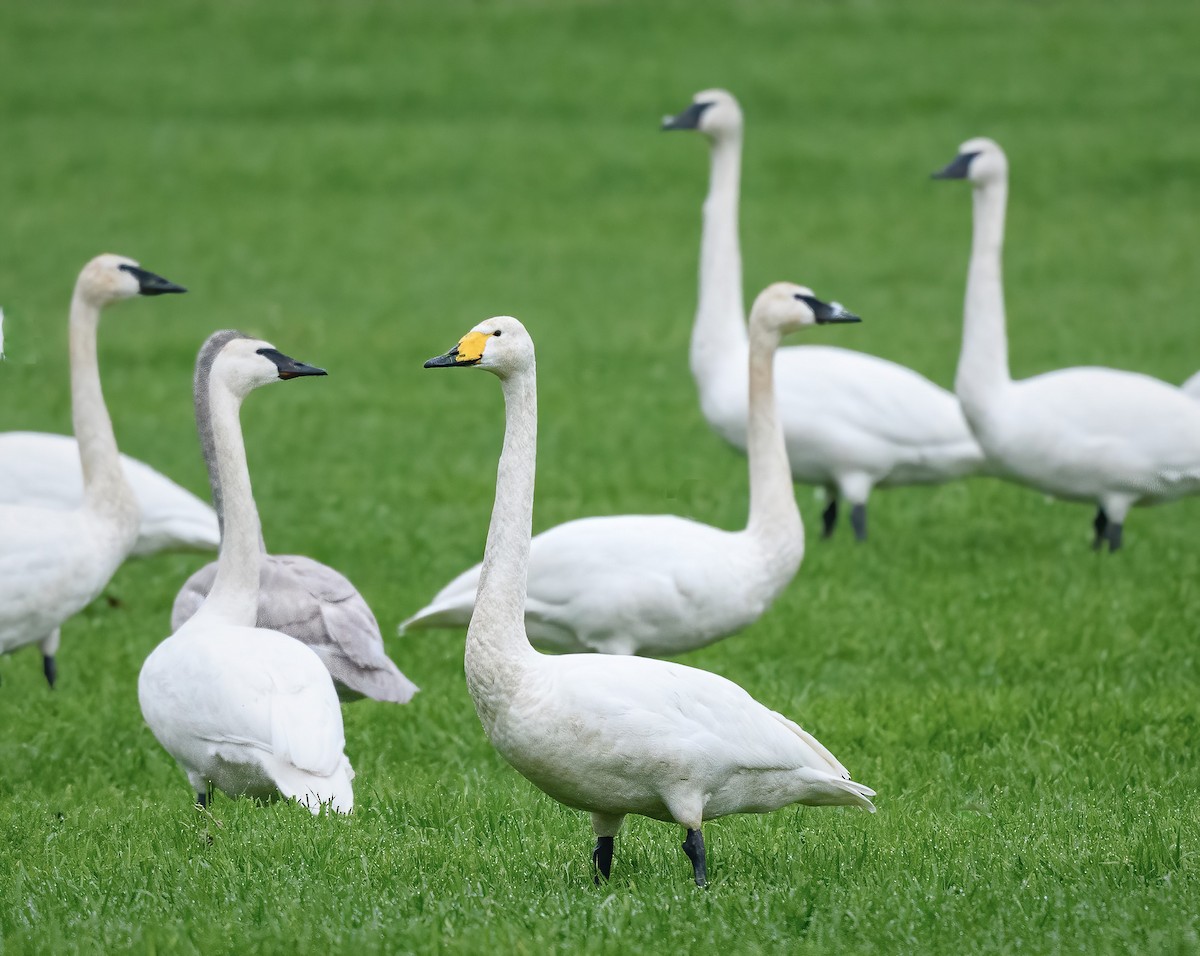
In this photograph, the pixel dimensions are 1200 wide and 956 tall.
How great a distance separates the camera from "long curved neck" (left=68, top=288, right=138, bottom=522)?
7195 mm

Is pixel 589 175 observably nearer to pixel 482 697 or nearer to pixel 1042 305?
pixel 1042 305

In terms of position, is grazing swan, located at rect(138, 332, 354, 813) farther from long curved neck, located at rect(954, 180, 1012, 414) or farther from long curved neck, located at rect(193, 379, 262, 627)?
long curved neck, located at rect(954, 180, 1012, 414)

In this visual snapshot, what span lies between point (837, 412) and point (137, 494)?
3712 millimetres

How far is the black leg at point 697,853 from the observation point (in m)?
4.63

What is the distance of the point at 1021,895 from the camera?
4520 millimetres

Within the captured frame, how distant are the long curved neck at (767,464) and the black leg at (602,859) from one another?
7.31ft

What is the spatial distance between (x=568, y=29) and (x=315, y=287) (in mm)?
10298

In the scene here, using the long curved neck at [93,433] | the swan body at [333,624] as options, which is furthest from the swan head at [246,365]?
the long curved neck at [93,433]

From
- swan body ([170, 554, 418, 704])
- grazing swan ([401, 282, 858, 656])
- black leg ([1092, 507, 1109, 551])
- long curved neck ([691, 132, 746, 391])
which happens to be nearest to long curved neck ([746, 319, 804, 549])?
grazing swan ([401, 282, 858, 656])

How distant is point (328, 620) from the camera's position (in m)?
6.42

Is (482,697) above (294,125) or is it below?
above

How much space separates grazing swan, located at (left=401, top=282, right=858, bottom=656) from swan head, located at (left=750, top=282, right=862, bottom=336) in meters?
0.13

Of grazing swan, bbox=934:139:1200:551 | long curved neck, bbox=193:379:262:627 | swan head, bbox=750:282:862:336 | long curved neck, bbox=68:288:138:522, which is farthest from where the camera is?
grazing swan, bbox=934:139:1200:551

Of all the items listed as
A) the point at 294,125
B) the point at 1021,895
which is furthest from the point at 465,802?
the point at 294,125
